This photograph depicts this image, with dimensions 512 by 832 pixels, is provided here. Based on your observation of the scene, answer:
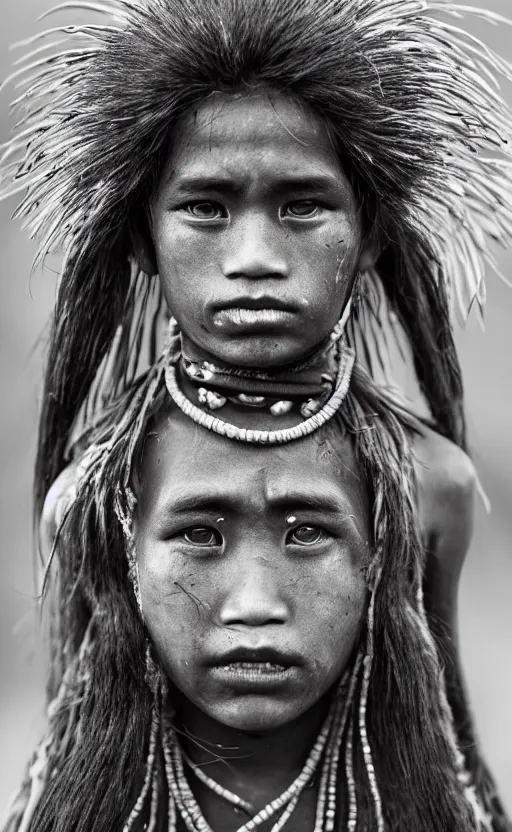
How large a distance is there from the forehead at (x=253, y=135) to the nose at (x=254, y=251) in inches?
2.6

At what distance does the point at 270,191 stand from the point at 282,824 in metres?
0.77

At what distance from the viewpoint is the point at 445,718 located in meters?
1.87

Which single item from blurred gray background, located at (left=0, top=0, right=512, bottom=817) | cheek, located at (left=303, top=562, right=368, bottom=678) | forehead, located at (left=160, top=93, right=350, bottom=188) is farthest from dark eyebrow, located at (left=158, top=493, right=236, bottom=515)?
blurred gray background, located at (left=0, top=0, right=512, bottom=817)

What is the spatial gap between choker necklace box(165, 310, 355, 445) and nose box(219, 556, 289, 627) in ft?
0.50

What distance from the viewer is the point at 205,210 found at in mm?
1658

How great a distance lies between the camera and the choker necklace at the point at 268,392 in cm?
170

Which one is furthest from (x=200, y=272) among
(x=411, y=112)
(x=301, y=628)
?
(x=301, y=628)

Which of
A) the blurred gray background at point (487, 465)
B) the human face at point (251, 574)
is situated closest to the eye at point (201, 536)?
the human face at point (251, 574)

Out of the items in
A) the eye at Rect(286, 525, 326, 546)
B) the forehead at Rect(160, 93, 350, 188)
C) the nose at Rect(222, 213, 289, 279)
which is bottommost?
the eye at Rect(286, 525, 326, 546)

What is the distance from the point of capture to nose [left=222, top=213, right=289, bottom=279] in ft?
5.23

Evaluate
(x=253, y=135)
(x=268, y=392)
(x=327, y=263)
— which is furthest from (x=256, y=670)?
(x=253, y=135)

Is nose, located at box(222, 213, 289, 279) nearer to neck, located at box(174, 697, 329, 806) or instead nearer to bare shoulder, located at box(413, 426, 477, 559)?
bare shoulder, located at box(413, 426, 477, 559)

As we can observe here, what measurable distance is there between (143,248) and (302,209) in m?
0.24

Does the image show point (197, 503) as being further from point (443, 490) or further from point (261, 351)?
point (443, 490)
